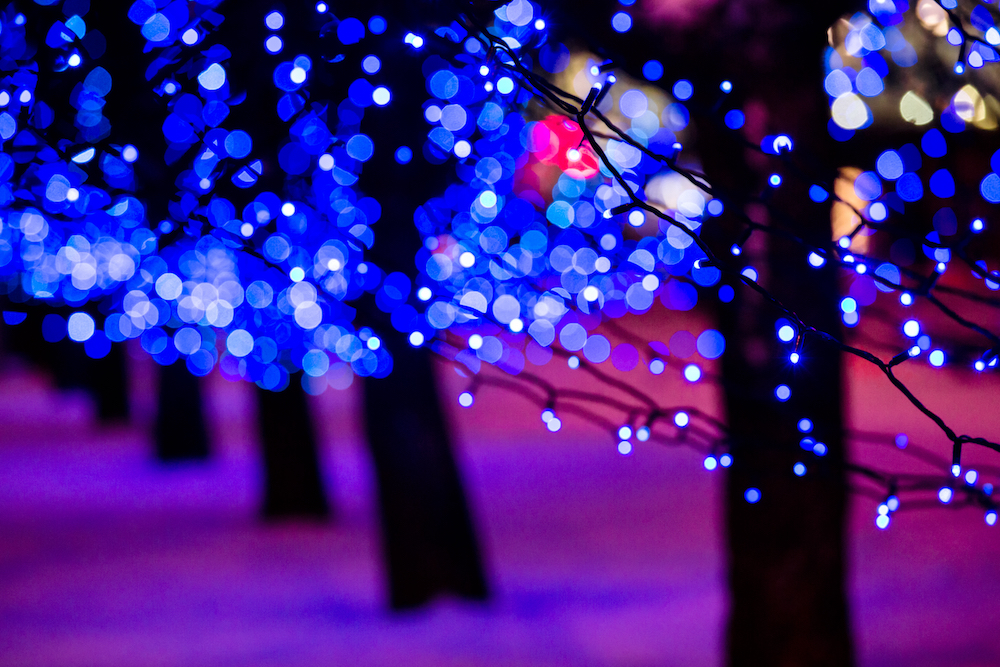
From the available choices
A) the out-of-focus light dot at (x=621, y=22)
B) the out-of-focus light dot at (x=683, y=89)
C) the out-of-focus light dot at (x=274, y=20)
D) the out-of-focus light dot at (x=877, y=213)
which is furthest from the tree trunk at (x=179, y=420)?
the out-of-focus light dot at (x=877, y=213)

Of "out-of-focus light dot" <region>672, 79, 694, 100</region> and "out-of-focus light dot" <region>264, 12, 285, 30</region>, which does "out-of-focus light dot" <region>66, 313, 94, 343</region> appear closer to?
"out-of-focus light dot" <region>264, 12, 285, 30</region>

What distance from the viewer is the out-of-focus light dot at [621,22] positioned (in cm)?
341

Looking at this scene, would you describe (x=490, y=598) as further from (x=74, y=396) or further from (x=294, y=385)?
(x=74, y=396)

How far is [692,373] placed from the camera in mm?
2574

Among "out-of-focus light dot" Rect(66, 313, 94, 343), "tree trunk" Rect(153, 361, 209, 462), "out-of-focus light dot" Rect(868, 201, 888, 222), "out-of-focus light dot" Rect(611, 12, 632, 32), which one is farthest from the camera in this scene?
"out-of-focus light dot" Rect(66, 313, 94, 343)

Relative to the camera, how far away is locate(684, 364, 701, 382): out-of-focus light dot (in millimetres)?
2562

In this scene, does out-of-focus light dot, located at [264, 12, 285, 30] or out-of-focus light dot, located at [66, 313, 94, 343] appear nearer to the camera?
out-of-focus light dot, located at [264, 12, 285, 30]

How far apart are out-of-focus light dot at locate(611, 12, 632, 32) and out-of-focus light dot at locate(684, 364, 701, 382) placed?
1.54 metres

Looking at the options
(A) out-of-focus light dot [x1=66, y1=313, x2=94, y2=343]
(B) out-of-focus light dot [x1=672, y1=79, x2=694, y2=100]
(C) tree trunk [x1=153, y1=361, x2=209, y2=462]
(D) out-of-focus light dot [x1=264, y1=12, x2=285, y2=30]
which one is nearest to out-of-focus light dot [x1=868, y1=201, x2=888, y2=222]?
(B) out-of-focus light dot [x1=672, y1=79, x2=694, y2=100]

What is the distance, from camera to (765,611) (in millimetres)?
3498

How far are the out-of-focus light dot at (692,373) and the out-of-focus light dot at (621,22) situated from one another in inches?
60.6

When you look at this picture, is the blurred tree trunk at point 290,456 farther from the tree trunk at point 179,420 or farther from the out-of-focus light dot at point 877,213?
the out-of-focus light dot at point 877,213

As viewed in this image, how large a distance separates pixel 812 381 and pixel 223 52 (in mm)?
2588

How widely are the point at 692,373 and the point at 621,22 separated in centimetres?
160
